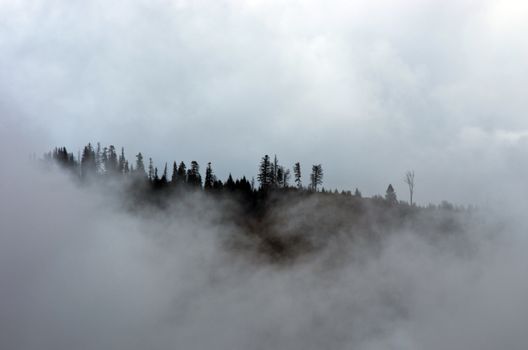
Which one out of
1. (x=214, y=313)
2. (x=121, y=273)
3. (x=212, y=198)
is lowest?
(x=214, y=313)

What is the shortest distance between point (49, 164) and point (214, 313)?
20621 millimetres

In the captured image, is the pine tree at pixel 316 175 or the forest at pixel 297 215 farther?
the pine tree at pixel 316 175

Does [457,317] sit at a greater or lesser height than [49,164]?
lesser

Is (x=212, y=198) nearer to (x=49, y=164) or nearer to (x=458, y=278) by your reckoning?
(x=458, y=278)

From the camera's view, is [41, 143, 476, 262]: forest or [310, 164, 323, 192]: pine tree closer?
[41, 143, 476, 262]: forest

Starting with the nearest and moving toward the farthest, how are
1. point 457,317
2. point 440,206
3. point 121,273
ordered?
point 121,273 → point 457,317 → point 440,206

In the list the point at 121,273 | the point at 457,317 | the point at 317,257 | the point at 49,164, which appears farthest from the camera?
the point at 317,257

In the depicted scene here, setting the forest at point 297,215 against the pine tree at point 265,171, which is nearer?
the forest at point 297,215

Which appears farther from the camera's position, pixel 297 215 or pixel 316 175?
pixel 316 175

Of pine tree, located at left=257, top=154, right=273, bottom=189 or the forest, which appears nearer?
the forest

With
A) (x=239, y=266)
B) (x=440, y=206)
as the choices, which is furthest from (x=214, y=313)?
(x=440, y=206)

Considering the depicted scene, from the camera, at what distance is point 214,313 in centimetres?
3981

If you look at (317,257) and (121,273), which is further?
(317,257)

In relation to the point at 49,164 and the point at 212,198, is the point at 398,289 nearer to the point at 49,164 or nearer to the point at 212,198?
the point at 212,198
